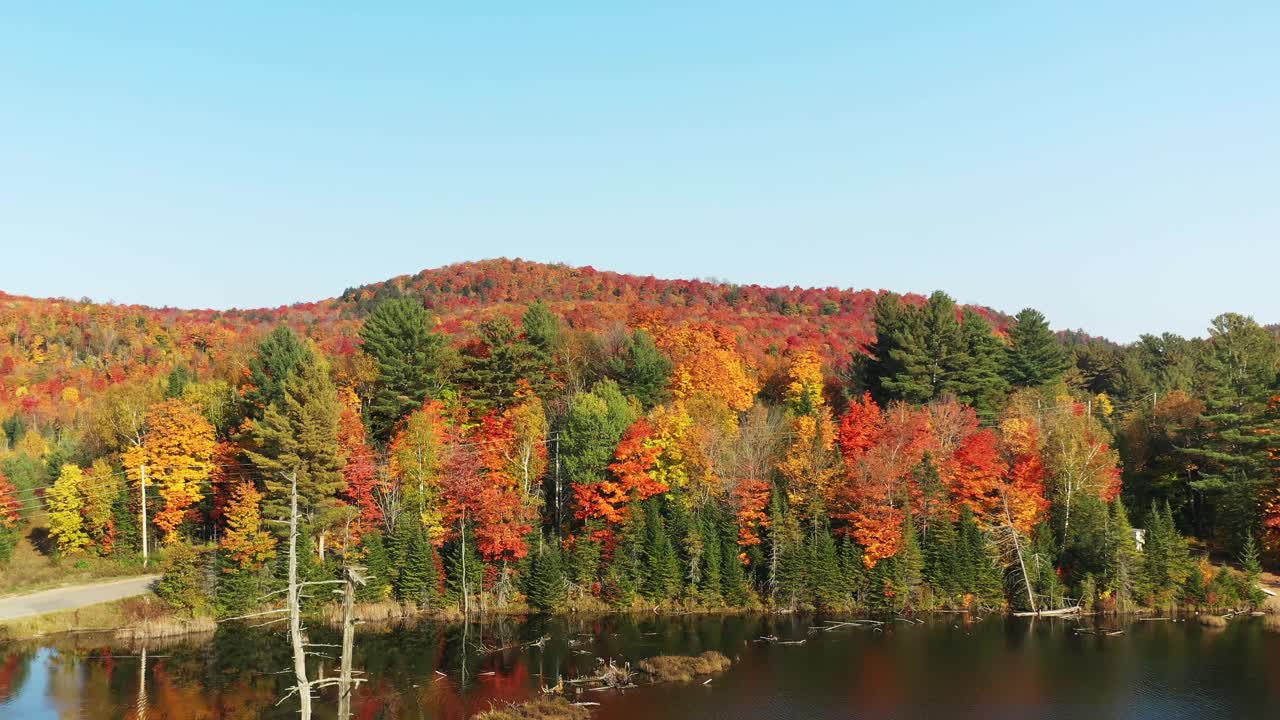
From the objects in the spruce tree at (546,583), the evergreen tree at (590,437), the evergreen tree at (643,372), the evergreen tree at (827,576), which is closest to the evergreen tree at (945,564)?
the evergreen tree at (827,576)

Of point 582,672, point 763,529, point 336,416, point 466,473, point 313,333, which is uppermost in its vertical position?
point 313,333

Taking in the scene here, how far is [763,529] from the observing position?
61406mm

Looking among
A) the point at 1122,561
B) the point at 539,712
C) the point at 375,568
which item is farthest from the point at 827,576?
the point at 375,568

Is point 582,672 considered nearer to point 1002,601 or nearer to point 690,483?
point 690,483

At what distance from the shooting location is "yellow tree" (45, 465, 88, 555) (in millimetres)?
65625

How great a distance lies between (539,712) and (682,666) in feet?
30.4

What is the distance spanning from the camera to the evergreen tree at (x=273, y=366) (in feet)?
213

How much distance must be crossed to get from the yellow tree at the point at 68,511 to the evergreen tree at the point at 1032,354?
7557 cm

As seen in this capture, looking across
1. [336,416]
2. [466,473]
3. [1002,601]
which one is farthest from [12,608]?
[1002,601]

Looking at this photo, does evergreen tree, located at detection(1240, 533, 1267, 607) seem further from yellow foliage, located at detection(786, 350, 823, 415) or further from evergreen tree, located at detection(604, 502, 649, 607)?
evergreen tree, located at detection(604, 502, 649, 607)

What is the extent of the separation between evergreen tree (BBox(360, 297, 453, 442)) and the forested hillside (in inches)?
9.8

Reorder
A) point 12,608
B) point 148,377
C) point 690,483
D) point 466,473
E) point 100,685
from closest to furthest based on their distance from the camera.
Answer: point 100,685 → point 12,608 → point 466,473 → point 690,483 → point 148,377

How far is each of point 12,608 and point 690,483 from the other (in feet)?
145

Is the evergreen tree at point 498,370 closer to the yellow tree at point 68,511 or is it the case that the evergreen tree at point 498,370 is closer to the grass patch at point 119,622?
the grass patch at point 119,622
